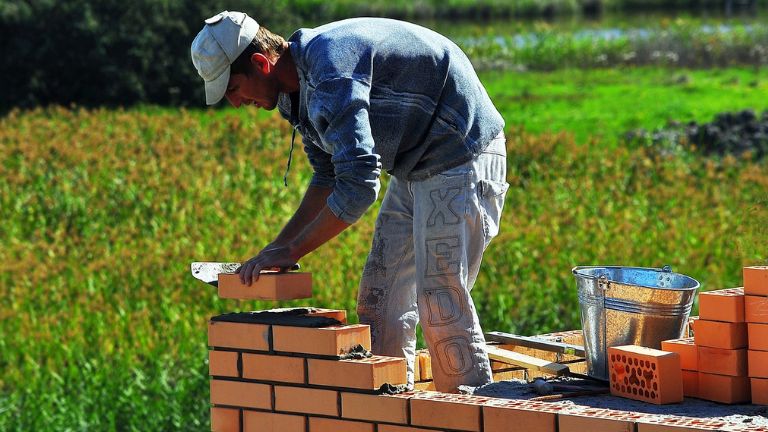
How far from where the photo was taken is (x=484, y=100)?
14.8 feet

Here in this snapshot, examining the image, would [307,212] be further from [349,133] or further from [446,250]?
[349,133]

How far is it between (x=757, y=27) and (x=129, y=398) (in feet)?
59.5

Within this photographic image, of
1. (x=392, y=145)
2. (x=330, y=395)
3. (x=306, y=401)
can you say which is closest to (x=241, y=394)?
(x=306, y=401)

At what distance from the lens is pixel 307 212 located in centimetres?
469

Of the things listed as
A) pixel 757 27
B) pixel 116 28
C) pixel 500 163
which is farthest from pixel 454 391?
pixel 757 27

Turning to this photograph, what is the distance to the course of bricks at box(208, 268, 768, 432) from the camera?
384cm

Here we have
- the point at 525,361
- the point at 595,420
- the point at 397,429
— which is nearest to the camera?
the point at 595,420

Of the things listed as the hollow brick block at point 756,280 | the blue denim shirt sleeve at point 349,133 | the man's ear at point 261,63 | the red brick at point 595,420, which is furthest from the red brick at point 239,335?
the hollow brick block at point 756,280

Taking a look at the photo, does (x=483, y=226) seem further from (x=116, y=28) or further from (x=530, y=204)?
(x=116, y=28)

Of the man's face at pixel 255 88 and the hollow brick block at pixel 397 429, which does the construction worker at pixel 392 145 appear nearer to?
the man's face at pixel 255 88

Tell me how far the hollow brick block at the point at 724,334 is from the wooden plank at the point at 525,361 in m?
0.56

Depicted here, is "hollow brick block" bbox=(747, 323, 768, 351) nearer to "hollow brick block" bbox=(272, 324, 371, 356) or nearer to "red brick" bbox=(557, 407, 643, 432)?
"red brick" bbox=(557, 407, 643, 432)

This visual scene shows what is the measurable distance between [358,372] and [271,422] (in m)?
0.42

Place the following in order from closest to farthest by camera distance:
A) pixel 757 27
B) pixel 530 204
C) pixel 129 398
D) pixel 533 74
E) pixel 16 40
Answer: pixel 129 398 < pixel 530 204 < pixel 16 40 < pixel 533 74 < pixel 757 27
